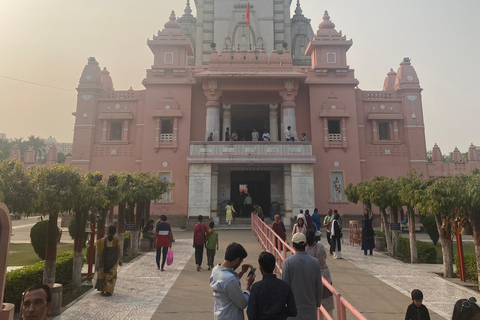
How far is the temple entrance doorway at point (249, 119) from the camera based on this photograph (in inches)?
922

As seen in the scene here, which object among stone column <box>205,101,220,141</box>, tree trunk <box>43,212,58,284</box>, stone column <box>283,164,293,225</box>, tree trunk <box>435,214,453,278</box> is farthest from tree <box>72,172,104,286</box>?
stone column <box>205,101,220,141</box>

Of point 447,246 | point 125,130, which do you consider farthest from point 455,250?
point 125,130

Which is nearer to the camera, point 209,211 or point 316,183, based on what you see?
point 209,211

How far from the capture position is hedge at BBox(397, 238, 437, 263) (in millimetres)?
10516

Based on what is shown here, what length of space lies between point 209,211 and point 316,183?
24.8ft

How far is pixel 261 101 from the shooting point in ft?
71.7

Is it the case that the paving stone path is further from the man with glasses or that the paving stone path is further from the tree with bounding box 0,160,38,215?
the man with glasses

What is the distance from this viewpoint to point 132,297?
6359mm

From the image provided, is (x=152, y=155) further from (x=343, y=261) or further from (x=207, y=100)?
(x=343, y=261)

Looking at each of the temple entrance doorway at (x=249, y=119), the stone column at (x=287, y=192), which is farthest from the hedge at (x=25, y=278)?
the temple entrance doorway at (x=249, y=119)

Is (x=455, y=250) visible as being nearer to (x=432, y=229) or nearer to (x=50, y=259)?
(x=432, y=229)

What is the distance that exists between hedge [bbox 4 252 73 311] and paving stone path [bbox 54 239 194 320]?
3.88ft

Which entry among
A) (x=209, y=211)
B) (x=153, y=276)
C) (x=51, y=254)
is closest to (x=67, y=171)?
(x=51, y=254)

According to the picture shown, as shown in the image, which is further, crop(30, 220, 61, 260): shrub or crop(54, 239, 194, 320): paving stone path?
crop(30, 220, 61, 260): shrub
